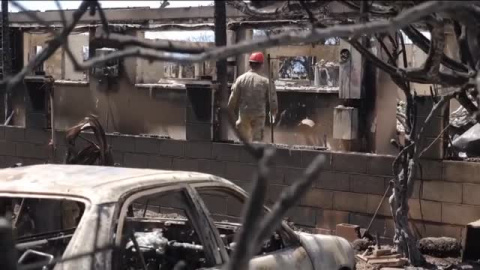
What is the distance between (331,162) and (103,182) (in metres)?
5.14

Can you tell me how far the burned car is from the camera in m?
3.63

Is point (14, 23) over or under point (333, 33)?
over

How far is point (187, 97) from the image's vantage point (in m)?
10.2

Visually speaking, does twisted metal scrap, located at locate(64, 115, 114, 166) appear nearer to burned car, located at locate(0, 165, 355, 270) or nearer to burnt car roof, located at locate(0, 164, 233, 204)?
burned car, located at locate(0, 165, 355, 270)

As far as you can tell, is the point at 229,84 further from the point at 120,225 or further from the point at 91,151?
the point at 120,225

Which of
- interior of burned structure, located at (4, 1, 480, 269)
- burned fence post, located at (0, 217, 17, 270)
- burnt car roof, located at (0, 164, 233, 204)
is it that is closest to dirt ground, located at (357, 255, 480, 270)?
interior of burned structure, located at (4, 1, 480, 269)

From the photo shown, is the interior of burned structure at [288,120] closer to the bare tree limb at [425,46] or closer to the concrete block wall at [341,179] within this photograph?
the concrete block wall at [341,179]

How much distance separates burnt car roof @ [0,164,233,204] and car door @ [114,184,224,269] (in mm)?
76

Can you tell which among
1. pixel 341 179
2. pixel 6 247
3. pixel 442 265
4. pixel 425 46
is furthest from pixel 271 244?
pixel 341 179

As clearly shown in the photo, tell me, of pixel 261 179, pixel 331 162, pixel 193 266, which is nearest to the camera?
pixel 261 179

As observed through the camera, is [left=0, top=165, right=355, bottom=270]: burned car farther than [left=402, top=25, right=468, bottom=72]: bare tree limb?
No

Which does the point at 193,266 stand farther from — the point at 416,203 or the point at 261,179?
the point at 416,203

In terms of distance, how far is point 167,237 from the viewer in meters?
4.94

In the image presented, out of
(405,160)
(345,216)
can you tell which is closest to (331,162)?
(345,216)
